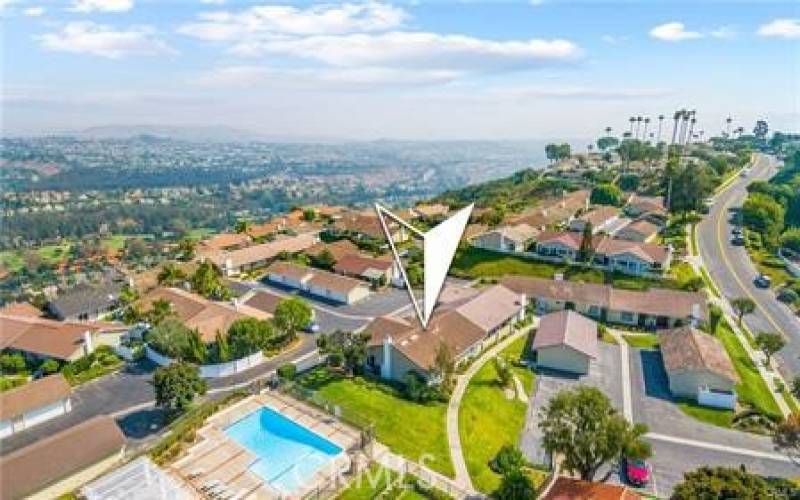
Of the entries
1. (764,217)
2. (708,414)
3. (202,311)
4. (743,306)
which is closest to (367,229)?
(202,311)

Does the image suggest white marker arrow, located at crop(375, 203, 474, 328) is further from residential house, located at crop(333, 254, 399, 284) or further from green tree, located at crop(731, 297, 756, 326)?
green tree, located at crop(731, 297, 756, 326)

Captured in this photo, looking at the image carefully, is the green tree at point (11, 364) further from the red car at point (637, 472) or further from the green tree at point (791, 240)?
the green tree at point (791, 240)

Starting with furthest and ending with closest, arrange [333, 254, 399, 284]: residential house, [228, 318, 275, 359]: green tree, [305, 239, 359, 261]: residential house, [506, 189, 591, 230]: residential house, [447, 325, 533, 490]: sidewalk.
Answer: [506, 189, 591, 230]: residential house
[305, 239, 359, 261]: residential house
[333, 254, 399, 284]: residential house
[228, 318, 275, 359]: green tree
[447, 325, 533, 490]: sidewalk

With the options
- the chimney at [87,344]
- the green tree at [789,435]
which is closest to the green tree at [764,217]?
the green tree at [789,435]

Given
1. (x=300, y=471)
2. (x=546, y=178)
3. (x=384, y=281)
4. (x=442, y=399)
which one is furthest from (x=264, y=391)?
(x=546, y=178)

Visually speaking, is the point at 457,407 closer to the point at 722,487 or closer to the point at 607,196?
the point at 722,487

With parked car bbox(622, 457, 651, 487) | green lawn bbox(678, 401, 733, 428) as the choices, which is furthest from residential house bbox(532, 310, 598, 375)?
parked car bbox(622, 457, 651, 487)
